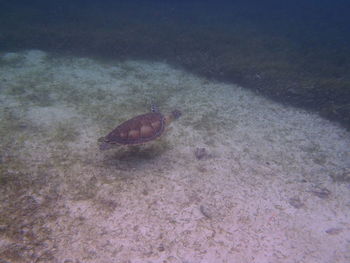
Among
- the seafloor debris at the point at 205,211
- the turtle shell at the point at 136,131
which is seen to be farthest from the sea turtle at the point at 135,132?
the seafloor debris at the point at 205,211

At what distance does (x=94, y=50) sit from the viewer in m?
9.00

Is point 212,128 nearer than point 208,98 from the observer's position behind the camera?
Yes

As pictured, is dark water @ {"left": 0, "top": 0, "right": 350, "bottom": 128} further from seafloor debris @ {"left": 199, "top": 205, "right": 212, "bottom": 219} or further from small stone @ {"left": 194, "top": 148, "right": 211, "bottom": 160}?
seafloor debris @ {"left": 199, "top": 205, "right": 212, "bottom": 219}

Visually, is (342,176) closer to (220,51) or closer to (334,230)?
(334,230)

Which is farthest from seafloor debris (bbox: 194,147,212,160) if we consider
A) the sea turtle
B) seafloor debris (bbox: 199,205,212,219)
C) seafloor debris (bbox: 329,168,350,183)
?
seafloor debris (bbox: 329,168,350,183)

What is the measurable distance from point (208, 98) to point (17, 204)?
16.2 feet

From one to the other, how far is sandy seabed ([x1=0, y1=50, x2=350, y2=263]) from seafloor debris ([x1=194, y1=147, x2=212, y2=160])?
0.02 meters

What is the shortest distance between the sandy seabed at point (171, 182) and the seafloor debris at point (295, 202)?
16mm

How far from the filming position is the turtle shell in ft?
12.0

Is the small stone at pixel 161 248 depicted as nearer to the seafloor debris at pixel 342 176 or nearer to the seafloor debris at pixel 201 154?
the seafloor debris at pixel 201 154

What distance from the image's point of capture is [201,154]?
13.9 feet

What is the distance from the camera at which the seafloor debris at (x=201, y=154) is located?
4.23 m

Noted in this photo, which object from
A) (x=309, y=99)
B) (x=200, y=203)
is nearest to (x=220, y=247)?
(x=200, y=203)

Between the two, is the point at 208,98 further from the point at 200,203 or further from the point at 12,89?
the point at 12,89
